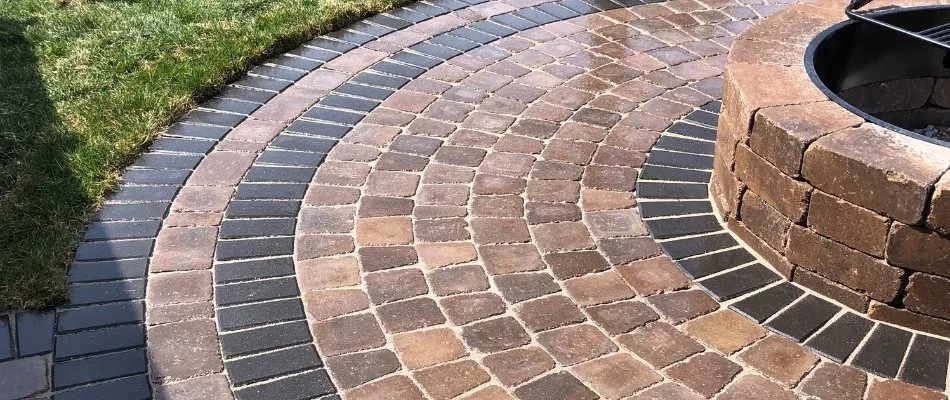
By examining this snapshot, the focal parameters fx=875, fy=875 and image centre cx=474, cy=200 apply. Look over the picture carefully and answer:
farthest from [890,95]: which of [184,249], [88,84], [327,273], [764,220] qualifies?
[88,84]

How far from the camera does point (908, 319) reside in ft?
10.8

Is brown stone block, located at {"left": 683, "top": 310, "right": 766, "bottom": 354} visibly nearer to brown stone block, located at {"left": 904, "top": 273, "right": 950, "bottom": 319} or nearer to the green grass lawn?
brown stone block, located at {"left": 904, "top": 273, "right": 950, "bottom": 319}

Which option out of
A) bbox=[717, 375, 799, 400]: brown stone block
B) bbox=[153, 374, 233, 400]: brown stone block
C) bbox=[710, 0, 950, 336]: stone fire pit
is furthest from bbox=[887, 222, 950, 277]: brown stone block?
bbox=[153, 374, 233, 400]: brown stone block

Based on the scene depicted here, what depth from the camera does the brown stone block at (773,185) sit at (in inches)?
134

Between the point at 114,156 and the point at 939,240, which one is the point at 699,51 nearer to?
the point at 939,240

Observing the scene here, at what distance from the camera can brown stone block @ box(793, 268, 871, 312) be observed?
3.37 metres

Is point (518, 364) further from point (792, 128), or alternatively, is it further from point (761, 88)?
point (761, 88)

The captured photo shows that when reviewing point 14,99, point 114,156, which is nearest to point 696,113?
point 114,156

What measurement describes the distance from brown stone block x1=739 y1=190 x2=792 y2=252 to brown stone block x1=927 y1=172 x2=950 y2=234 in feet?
1.90

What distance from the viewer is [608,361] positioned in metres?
3.13

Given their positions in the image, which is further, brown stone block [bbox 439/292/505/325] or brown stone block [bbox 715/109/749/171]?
brown stone block [bbox 715/109/749/171]

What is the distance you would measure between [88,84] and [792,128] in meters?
4.10

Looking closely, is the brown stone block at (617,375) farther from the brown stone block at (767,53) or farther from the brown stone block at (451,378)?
the brown stone block at (767,53)

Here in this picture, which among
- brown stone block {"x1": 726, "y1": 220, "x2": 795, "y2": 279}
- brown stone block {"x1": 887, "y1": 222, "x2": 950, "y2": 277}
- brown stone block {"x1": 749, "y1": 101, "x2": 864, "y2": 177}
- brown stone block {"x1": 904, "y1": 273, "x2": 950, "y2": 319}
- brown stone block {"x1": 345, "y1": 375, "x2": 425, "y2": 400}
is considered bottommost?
brown stone block {"x1": 345, "y1": 375, "x2": 425, "y2": 400}
